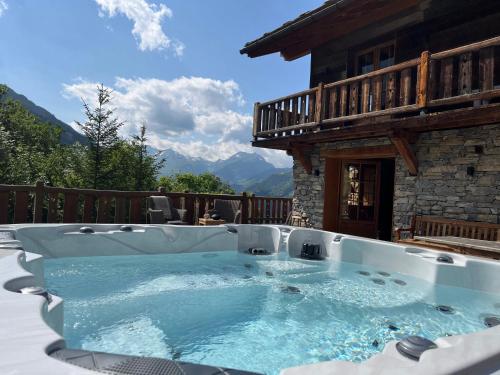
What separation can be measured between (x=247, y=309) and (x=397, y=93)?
464 cm

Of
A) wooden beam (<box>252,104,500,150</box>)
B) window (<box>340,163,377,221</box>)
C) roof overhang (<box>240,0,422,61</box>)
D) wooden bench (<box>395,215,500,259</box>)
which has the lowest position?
wooden bench (<box>395,215,500,259</box>)

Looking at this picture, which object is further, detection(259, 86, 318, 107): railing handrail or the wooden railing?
detection(259, 86, 318, 107): railing handrail

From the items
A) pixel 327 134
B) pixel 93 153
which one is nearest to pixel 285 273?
pixel 327 134

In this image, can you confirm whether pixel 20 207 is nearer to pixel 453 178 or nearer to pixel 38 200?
pixel 38 200

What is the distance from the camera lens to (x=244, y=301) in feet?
11.3

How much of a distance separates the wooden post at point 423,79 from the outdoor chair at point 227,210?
4.38 meters

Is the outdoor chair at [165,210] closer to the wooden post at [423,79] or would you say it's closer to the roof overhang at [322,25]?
the roof overhang at [322,25]

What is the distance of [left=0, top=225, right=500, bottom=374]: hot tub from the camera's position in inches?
51.8

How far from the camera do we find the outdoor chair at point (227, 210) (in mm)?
7719

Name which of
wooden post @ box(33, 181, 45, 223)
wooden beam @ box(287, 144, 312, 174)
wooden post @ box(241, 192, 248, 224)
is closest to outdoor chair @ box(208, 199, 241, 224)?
wooden post @ box(241, 192, 248, 224)

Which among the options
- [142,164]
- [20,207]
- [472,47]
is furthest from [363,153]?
[142,164]

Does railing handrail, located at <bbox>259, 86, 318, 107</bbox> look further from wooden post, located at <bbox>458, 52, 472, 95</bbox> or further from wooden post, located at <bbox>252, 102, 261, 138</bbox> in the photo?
wooden post, located at <bbox>458, 52, 472, 95</bbox>

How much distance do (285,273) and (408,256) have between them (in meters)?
1.62

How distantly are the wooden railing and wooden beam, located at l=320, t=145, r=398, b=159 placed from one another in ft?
7.30
